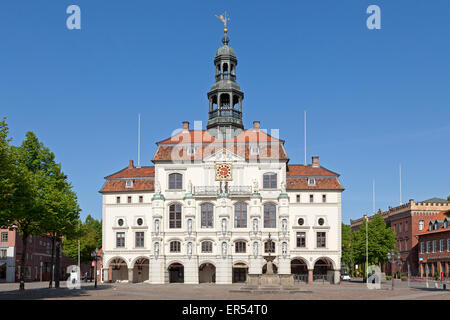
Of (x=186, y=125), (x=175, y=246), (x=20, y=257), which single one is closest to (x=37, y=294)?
(x=175, y=246)

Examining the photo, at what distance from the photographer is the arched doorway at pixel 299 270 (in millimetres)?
74500

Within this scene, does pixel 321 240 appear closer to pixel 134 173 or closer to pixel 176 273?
pixel 176 273

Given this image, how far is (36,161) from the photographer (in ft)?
176

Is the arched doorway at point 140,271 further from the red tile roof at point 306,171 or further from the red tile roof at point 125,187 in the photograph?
the red tile roof at point 306,171

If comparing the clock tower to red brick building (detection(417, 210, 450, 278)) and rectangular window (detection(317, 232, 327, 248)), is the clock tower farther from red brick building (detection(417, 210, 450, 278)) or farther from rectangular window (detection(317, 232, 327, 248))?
red brick building (detection(417, 210, 450, 278))

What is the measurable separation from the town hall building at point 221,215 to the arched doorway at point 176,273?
14cm

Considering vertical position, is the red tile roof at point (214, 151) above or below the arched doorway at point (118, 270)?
above

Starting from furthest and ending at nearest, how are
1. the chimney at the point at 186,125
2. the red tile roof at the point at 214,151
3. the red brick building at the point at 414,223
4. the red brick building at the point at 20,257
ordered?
the red brick building at the point at 414,223, the red brick building at the point at 20,257, the chimney at the point at 186,125, the red tile roof at the point at 214,151

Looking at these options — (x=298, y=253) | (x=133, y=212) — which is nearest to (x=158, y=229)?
(x=133, y=212)

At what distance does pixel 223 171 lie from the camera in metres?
75.4

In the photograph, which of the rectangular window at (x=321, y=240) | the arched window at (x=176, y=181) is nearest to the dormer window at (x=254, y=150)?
the arched window at (x=176, y=181)
